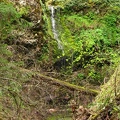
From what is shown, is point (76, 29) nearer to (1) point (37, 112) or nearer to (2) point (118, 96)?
(1) point (37, 112)

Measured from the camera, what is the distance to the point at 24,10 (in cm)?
1130

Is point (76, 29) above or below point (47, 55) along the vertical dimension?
above

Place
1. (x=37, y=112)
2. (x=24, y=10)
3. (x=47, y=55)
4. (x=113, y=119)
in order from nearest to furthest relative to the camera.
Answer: (x=113, y=119) → (x=37, y=112) → (x=24, y=10) → (x=47, y=55)

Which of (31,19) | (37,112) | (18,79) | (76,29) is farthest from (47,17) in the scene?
(18,79)

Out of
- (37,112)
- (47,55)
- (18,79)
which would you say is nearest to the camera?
(18,79)

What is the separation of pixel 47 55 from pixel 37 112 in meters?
5.82

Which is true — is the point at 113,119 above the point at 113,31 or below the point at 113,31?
below

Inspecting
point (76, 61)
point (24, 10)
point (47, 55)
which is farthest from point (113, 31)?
point (24, 10)

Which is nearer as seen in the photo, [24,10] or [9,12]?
[9,12]

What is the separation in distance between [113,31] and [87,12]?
65.8 inches

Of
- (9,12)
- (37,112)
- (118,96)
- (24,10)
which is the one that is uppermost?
(24,10)

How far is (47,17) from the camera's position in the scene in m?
14.0

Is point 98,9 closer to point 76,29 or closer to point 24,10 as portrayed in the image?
point 76,29

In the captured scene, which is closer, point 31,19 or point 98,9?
point 31,19
